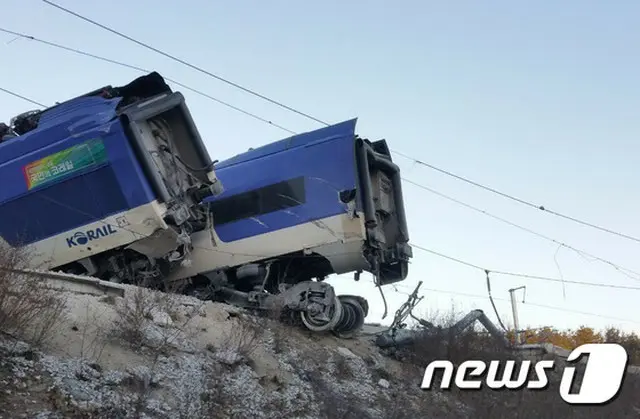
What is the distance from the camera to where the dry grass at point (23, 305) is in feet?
17.0

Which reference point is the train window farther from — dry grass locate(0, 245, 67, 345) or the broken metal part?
dry grass locate(0, 245, 67, 345)

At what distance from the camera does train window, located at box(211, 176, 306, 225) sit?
32.9 feet

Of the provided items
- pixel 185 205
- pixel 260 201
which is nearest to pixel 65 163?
pixel 185 205

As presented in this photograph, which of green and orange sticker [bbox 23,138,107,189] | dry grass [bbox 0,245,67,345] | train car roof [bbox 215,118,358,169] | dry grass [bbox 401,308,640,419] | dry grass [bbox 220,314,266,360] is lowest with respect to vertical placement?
dry grass [bbox 0,245,67,345]

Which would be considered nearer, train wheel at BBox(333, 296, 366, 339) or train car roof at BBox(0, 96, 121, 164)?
train car roof at BBox(0, 96, 121, 164)

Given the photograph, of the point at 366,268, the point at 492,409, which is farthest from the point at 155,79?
the point at 492,409

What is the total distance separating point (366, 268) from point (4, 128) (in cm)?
606

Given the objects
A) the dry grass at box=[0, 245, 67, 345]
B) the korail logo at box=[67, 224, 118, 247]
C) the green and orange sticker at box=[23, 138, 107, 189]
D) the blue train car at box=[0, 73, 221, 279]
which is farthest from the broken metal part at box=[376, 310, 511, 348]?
the dry grass at box=[0, 245, 67, 345]

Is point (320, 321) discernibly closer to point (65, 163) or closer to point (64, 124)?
point (65, 163)

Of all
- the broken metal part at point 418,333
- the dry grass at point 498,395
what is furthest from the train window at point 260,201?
the dry grass at point 498,395

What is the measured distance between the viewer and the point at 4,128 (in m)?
10.1

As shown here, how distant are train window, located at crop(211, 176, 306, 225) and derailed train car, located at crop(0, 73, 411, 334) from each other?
19 mm

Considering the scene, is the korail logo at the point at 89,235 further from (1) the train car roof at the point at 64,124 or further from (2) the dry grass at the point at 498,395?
(2) the dry grass at the point at 498,395

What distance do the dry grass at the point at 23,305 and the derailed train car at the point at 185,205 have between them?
3.48 meters
